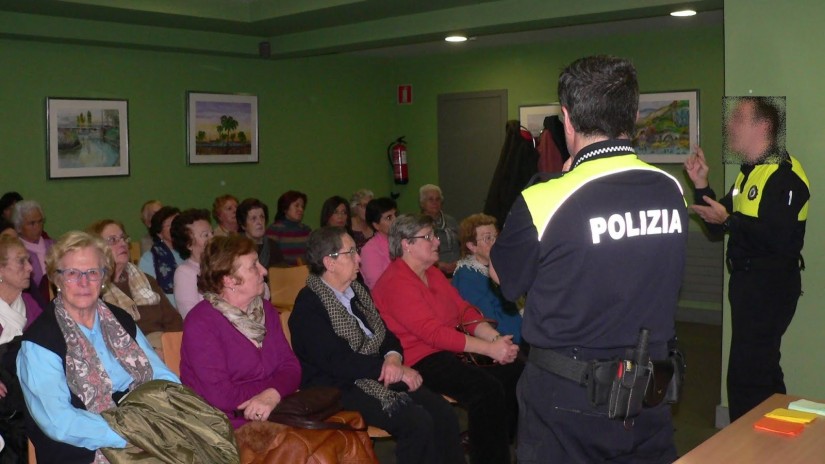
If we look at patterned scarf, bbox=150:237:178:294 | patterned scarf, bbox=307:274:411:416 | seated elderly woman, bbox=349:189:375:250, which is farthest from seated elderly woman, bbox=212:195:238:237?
patterned scarf, bbox=307:274:411:416

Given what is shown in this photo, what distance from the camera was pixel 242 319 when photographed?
3.32 m

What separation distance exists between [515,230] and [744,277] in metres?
2.42

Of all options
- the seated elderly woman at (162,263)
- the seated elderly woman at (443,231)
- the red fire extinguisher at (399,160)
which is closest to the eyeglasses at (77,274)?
the seated elderly woman at (162,263)

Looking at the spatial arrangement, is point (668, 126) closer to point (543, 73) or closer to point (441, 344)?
point (543, 73)

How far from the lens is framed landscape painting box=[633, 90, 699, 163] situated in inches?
320

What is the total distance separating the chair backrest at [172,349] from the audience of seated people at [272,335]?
10 cm

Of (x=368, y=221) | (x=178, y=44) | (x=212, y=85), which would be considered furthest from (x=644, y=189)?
(x=212, y=85)

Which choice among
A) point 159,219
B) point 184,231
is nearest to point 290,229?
point 159,219

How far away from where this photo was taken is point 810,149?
4.39m

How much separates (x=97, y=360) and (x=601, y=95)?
1851 mm

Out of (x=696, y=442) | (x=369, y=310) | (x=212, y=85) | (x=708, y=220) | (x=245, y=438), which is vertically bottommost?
(x=696, y=442)

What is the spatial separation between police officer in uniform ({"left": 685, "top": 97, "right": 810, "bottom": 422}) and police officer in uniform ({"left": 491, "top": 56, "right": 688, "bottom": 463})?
2047mm

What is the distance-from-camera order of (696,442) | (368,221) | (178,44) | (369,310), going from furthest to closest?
(178,44) < (368,221) < (696,442) < (369,310)

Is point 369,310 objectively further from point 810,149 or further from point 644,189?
point 810,149
